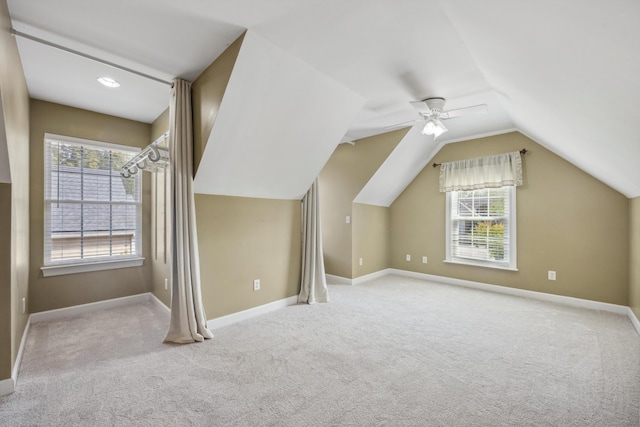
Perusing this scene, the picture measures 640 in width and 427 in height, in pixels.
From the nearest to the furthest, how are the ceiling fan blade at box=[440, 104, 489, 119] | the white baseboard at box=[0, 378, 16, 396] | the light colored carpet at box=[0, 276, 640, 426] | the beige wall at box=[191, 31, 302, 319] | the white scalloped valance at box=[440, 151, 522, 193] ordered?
the light colored carpet at box=[0, 276, 640, 426] → the white baseboard at box=[0, 378, 16, 396] → the beige wall at box=[191, 31, 302, 319] → the ceiling fan blade at box=[440, 104, 489, 119] → the white scalloped valance at box=[440, 151, 522, 193]

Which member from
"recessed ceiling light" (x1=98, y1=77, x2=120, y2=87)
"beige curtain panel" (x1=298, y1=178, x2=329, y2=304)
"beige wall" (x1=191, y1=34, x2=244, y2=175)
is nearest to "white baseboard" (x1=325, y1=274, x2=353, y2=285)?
"beige curtain panel" (x1=298, y1=178, x2=329, y2=304)

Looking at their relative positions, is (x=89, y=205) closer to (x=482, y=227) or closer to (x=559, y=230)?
(x=482, y=227)

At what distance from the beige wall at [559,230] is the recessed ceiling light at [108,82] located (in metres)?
4.80

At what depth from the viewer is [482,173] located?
14.9 feet

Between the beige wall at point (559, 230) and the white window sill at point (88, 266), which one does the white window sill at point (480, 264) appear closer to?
the beige wall at point (559, 230)

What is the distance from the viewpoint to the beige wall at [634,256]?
3.07m

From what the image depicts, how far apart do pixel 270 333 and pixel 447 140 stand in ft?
13.9

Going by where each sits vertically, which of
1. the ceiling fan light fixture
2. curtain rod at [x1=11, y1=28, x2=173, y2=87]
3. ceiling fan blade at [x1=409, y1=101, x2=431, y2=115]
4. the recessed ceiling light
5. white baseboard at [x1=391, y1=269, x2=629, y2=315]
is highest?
the recessed ceiling light

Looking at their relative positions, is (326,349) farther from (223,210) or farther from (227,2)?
(227,2)

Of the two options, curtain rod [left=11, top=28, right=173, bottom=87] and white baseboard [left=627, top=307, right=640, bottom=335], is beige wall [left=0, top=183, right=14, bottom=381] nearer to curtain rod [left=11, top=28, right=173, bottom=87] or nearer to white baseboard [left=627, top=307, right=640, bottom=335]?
curtain rod [left=11, top=28, right=173, bottom=87]

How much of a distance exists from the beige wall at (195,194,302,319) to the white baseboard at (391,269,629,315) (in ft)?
8.76

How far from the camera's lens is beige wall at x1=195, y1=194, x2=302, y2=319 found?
307cm

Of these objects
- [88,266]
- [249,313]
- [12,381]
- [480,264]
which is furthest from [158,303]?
[480,264]

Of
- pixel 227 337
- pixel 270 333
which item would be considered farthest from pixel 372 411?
pixel 227 337
